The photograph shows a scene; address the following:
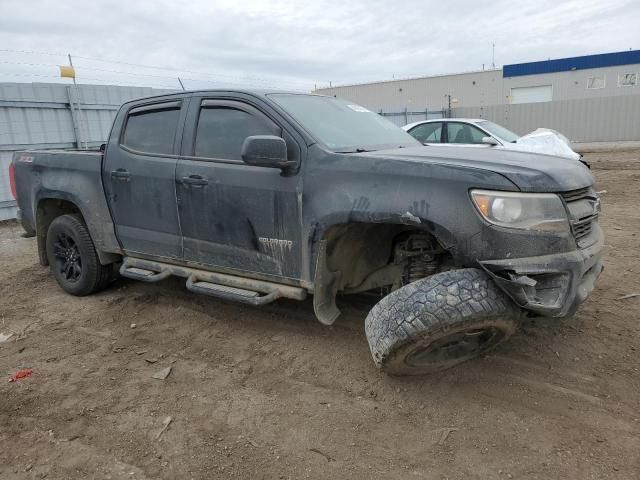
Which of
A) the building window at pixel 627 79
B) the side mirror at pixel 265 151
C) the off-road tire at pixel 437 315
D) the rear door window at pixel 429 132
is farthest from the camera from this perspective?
the building window at pixel 627 79

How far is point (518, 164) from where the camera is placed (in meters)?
2.86

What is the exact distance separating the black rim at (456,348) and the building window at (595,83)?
34.1 m

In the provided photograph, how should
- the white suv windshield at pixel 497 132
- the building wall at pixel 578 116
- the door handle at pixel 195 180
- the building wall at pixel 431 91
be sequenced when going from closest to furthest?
the door handle at pixel 195 180 → the white suv windshield at pixel 497 132 → the building wall at pixel 578 116 → the building wall at pixel 431 91

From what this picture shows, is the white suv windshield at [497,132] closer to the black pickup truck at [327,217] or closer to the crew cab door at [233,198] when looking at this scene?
the black pickup truck at [327,217]

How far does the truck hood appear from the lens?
8.89ft

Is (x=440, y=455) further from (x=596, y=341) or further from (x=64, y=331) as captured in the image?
(x=64, y=331)

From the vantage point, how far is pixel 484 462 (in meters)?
2.47

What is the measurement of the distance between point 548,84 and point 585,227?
113 feet

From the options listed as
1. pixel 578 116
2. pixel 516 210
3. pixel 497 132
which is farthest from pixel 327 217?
pixel 578 116

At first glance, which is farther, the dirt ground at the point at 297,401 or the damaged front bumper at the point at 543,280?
the damaged front bumper at the point at 543,280

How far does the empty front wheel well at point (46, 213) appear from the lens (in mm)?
5089

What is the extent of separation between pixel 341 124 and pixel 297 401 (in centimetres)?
200

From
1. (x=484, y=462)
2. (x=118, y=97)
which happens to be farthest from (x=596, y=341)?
(x=118, y=97)

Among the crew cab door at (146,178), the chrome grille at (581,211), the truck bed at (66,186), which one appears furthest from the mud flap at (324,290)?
the truck bed at (66,186)
